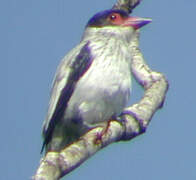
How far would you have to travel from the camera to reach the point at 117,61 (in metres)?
7.92

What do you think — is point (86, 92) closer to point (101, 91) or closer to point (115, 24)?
point (101, 91)

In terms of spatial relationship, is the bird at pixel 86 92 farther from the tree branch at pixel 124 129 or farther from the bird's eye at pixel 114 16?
the bird's eye at pixel 114 16

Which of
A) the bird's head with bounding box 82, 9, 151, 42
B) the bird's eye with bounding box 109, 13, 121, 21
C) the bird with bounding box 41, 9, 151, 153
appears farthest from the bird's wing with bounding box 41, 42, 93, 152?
the bird's eye with bounding box 109, 13, 121, 21

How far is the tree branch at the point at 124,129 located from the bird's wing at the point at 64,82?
1.84ft

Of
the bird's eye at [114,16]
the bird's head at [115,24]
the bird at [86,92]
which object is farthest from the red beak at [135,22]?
the bird at [86,92]

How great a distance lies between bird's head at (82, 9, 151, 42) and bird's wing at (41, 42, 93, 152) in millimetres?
478

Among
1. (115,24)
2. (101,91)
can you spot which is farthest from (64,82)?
(115,24)

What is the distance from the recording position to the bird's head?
337 inches

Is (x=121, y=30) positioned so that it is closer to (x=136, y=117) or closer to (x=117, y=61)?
(x=117, y=61)

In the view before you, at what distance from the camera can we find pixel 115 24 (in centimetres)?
867

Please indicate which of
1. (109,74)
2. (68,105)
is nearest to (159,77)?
(109,74)

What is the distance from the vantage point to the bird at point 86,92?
7664 millimetres

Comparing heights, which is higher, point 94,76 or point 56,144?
point 94,76

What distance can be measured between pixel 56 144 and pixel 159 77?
1.32 meters
